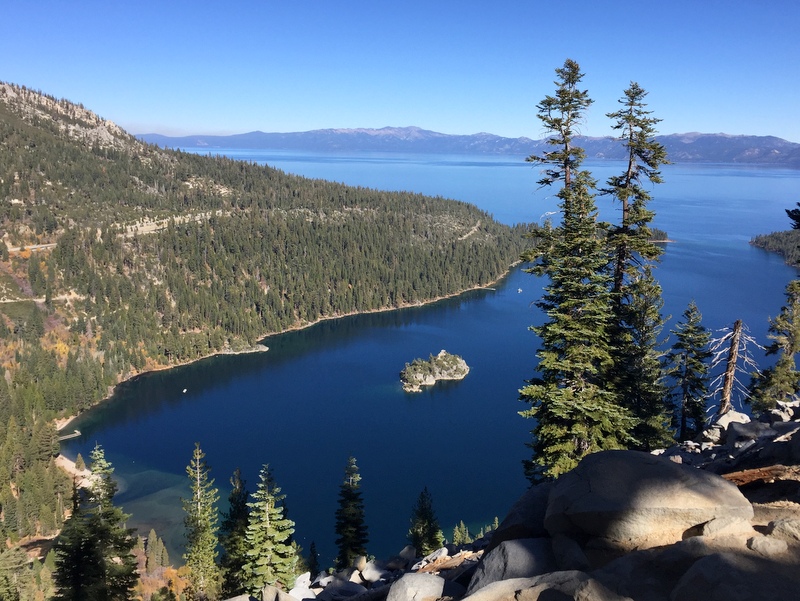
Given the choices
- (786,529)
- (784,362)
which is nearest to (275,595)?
(786,529)

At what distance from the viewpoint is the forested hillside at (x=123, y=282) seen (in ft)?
298

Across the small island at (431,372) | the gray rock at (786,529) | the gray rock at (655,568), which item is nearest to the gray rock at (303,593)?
the gray rock at (655,568)

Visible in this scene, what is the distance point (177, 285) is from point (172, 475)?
8622 centimetres

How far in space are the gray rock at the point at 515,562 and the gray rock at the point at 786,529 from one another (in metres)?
3.31

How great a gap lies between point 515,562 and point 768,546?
371cm

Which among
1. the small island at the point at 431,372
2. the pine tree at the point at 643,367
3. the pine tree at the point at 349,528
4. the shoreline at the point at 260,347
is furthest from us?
the small island at the point at 431,372

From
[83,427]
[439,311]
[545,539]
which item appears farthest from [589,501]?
[439,311]

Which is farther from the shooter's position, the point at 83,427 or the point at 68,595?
the point at 83,427

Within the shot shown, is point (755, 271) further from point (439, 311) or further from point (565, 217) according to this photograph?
point (565, 217)

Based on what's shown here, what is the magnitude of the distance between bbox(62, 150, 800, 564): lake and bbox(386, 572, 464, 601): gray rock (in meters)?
48.9

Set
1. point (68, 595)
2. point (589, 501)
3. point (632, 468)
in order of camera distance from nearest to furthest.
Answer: point (589, 501)
point (632, 468)
point (68, 595)

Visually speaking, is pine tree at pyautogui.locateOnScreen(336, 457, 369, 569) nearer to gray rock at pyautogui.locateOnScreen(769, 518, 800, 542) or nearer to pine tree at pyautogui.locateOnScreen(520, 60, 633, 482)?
pine tree at pyautogui.locateOnScreen(520, 60, 633, 482)

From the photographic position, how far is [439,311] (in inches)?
6270

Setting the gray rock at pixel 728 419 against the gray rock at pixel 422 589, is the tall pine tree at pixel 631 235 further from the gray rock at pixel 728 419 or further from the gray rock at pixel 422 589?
the gray rock at pixel 422 589
